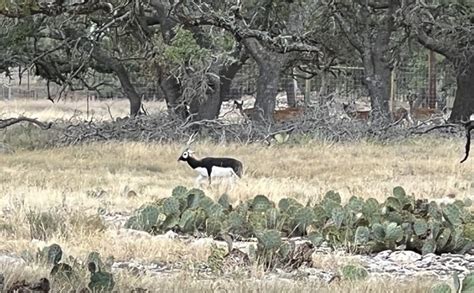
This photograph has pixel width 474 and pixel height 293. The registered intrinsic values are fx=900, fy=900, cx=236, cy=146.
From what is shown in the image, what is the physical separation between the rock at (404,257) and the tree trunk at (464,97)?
622 inches

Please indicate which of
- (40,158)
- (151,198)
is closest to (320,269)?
(151,198)

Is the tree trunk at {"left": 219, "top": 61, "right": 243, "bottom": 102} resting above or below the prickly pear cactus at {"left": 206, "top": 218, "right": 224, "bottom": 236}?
above

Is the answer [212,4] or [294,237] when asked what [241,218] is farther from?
[212,4]

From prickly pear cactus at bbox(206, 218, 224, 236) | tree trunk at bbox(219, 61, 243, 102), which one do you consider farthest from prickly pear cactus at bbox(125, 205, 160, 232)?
tree trunk at bbox(219, 61, 243, 102)

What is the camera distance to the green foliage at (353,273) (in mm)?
6004

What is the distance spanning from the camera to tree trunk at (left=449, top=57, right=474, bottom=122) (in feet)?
75.9

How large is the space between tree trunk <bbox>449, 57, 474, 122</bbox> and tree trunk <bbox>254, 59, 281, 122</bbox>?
5.24 meters

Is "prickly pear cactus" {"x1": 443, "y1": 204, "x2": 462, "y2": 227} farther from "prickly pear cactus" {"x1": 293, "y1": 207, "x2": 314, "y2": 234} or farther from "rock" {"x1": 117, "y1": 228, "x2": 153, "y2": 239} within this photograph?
"rock" {"x1": 117, "y1": 228, "x2": 153, "y2": 239}

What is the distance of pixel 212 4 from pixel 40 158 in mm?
6946

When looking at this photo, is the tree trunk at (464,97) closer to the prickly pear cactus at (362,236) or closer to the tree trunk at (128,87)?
the tree trunk at (128,87)

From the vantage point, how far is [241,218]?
8.52m

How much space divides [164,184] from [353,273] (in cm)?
662

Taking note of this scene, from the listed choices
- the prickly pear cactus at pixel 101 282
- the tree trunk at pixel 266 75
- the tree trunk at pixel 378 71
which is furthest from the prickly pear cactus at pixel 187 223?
the tree trunk at pixel 378 71

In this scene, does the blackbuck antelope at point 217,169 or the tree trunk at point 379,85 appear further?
the tree trunk at point 379,85
